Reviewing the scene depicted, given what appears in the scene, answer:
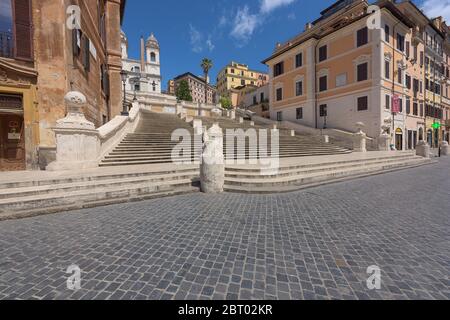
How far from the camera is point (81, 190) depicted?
5.85 meters

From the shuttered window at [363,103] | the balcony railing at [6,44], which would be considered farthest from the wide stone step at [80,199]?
the shuttered window at [363,103]

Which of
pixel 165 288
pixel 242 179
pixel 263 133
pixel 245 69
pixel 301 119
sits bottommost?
pixel 165 288

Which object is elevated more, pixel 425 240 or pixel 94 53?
pixel 94 53

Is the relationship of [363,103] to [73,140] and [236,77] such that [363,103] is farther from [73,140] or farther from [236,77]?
[236,77]

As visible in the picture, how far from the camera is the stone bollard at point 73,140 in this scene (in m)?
7.86

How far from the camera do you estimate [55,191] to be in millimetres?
5551

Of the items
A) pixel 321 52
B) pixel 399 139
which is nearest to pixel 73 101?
pixel 321 52

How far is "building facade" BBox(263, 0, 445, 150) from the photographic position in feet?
70.6

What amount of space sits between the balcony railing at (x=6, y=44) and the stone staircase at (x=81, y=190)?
610 cm

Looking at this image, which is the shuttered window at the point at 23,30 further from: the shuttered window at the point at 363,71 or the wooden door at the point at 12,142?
the shuttered window at the point at 363,71

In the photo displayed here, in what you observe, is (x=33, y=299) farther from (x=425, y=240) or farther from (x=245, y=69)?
(x=245, y=69)

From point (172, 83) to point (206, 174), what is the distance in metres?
114

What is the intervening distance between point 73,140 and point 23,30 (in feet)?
17.9

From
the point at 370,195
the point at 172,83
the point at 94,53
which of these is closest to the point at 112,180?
the point at 370,195
